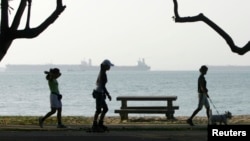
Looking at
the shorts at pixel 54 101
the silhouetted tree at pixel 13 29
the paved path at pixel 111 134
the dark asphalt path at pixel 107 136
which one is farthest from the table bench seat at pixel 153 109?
the silhouetted tree at pixel 13 29

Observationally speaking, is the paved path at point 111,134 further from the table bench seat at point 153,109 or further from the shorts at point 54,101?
the table bench seat at point 153,109

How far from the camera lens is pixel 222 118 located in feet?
54.1

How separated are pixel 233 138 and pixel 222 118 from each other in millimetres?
4939

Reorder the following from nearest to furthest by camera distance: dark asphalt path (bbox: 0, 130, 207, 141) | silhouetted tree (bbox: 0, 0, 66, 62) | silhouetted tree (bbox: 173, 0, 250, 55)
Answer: silhouetted tree (bbox: 173, 0, 250, 55) < dark asphalt path (bbox: 0, 130, 207, 141) < silhouetted tree (bbox: 0, 0, 66, 62)

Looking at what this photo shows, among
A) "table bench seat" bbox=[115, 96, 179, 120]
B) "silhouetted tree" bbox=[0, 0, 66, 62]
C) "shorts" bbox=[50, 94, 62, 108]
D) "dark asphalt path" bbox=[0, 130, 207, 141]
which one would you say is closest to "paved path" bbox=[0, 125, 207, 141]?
"dark asphalt path" bbox=[0, 130, 207, 141]

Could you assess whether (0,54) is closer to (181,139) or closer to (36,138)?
(36,138)

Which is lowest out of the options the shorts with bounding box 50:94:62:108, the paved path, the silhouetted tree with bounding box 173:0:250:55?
the paved path

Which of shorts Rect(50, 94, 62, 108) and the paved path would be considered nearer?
the paved path

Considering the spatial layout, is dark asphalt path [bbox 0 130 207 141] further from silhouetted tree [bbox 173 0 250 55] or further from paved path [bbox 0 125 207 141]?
silhouetted tree [bbox 173 0 250 55]

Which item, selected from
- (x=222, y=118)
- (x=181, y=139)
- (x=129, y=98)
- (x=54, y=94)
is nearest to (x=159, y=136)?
(x=181, y=139)

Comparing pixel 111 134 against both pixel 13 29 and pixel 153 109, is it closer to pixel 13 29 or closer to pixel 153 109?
pixel 13 29

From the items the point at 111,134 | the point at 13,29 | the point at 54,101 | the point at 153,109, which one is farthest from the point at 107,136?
the point at 153,109

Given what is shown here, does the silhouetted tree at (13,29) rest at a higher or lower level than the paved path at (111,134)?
higher

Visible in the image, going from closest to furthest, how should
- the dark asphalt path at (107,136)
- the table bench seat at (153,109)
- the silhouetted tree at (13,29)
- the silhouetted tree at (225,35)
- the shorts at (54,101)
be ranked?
the silhouetted tree at (225,35), the dark asphalt path at (107,136), the silhouetted tree at (13,29), the shorts at (54,101), the table bench seat at (153,109)
